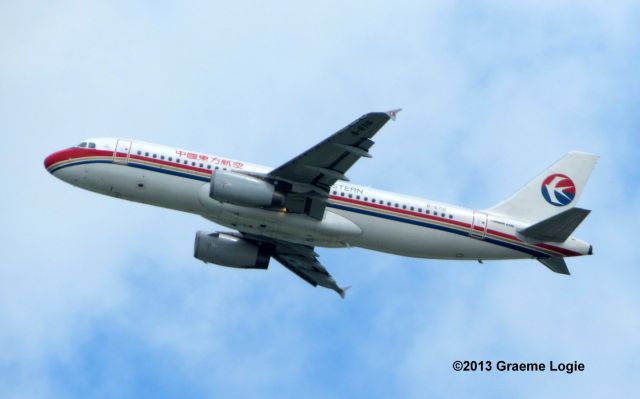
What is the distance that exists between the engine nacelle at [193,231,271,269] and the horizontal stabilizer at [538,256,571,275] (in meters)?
17.0

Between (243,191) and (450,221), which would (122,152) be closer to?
(243,191)

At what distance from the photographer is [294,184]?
5781 centimetres

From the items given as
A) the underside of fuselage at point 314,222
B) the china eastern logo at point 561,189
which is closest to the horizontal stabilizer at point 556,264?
the underside of fuselage at point 314,222

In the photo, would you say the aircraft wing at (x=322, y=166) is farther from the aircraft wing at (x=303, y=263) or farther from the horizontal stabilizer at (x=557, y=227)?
the horizontal stabilizer at (x=557, y=227)

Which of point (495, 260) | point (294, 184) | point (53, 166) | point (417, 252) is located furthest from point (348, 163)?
point (53, 166)

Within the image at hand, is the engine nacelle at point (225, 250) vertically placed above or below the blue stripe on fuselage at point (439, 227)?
below

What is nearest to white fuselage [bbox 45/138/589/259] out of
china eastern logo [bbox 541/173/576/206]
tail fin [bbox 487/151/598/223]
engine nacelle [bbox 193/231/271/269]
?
tail fin [bbox 487/151/598/223]

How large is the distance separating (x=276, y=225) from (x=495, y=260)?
13.1m

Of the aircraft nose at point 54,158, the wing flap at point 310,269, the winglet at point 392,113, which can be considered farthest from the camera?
the wing flap at point 310,269

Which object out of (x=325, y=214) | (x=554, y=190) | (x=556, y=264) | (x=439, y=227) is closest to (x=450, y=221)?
(x=439, y=227)

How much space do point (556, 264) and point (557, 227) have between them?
2645 mm

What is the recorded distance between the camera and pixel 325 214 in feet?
194

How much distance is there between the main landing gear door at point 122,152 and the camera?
2351 inches

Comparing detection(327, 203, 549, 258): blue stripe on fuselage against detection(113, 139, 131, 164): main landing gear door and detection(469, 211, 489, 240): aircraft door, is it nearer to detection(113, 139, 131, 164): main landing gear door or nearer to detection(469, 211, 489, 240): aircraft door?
detection(469, 211, 489, 240): aircraft door
